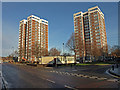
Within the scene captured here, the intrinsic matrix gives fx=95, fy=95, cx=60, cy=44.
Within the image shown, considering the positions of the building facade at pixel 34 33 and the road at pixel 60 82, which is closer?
the road at pixel 60 82

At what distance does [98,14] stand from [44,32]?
60924 millimetres

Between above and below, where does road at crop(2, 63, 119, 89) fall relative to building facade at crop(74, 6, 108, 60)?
below

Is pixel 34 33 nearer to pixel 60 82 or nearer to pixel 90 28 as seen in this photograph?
pixel 90 28

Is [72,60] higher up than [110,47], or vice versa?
[110,47]

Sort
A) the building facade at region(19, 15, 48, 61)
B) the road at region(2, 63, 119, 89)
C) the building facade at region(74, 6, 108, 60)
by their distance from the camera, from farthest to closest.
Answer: the building facade at region(19, 15, 48, 61) → the building facade at region(74, 6, 108, 60) → the road at region(2, 63, 119, 89)

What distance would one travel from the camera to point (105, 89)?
6.98 meters

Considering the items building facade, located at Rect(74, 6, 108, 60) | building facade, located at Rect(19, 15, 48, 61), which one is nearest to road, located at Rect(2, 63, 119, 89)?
building facade, located at Rect(74, 6, 108, 60)

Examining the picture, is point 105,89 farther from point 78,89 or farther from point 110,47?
point 110,47

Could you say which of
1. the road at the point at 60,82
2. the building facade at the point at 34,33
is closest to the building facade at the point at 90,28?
the building facade at the point at 34,33

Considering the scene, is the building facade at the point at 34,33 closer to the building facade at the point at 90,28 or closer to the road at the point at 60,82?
the building facade at the point at 90,28

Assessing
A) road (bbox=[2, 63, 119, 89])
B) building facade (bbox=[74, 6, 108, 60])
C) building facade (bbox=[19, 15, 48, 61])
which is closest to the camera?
road (bbox=[2, 63, 119, 89])

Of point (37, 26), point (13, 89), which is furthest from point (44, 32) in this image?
point (13, 89)

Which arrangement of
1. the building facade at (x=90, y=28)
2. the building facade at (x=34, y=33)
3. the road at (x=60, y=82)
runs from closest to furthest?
the road at (x=60, y=82) < the building facade at (x=90, y=28) < the building facade at (x=34, y=33)

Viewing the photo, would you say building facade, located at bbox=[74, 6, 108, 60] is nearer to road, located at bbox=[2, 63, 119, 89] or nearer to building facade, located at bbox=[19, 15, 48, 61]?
building facade, located at bbox=[19, 15, 48, 61]
